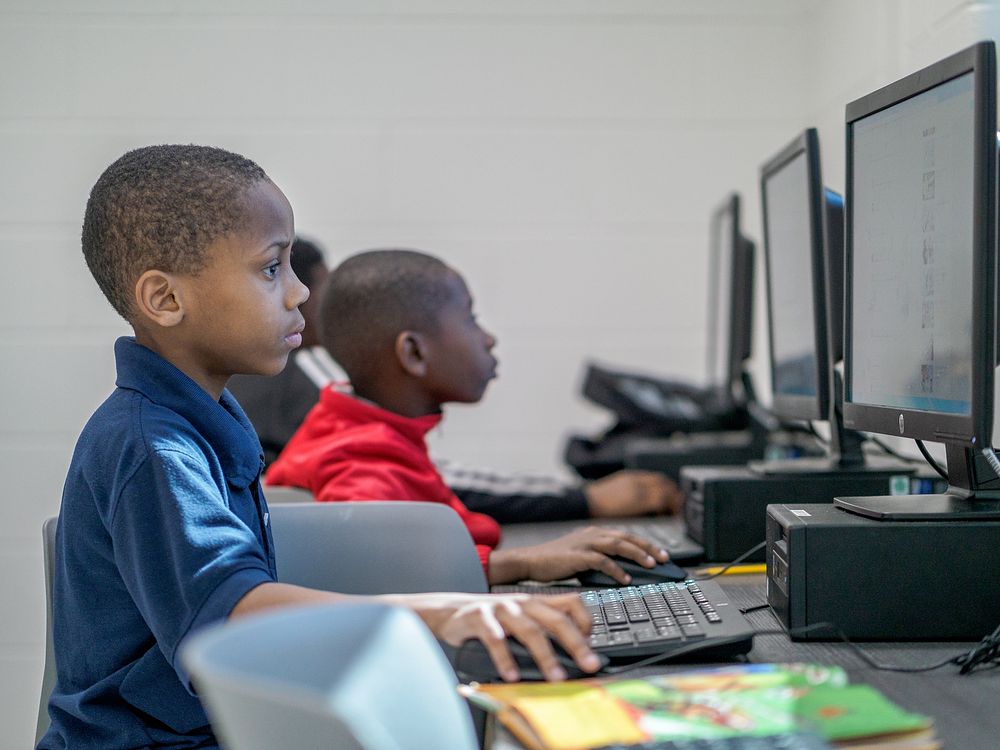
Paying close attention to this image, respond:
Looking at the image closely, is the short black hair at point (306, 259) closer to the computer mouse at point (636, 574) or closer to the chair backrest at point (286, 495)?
the chair backrest at point (286, 495)

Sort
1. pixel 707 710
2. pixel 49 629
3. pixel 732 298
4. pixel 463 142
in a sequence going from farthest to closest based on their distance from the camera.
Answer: pixel 463 142 → pixel 732 298 → pixel 49 629 → pixel 707 710

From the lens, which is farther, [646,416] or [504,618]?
[646,416]

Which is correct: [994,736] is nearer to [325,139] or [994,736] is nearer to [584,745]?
[584,745]

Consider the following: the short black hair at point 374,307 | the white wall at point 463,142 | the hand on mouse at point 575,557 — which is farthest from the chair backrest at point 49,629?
the white wall at point 463,142

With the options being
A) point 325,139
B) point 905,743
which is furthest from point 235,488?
point 325,139

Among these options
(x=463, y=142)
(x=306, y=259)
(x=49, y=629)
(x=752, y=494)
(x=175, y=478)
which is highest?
(x=463, y=142)

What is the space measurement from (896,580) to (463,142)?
8.20 feet

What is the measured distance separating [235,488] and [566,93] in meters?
2.47

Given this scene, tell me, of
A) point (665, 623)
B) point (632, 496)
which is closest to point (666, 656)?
point (665, 623)

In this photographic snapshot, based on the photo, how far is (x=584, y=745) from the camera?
67 cm

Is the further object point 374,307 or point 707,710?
point 374,307

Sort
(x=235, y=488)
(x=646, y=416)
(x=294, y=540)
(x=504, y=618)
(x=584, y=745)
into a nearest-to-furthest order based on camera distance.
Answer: (x=584, y=745) < (x=504, y=618) < (x=235, y=488) < (x=294, y=540) < (x=646, y=416)

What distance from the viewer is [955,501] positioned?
1149 millimetres

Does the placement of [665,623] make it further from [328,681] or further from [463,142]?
[463,142]
